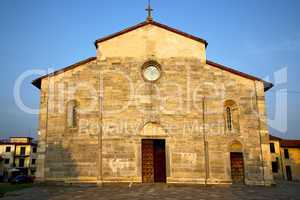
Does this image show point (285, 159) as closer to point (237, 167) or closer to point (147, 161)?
point (237, 167)

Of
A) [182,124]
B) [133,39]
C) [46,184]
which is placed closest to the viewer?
[46,184]

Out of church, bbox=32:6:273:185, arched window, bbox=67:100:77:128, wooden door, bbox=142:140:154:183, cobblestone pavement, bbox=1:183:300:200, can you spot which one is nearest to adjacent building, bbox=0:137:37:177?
church, bbox=32:6:273:185

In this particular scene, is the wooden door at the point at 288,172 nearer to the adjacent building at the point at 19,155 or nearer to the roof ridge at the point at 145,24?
the roof ridge at the point at 145,24

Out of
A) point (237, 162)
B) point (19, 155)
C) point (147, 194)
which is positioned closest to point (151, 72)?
point (237, 162)

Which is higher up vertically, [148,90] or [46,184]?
[148,90]

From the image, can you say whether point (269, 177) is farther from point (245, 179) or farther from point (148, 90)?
point (148, 90)

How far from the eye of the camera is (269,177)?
15055mm

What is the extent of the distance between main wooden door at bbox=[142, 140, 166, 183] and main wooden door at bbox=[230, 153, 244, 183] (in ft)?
12.7

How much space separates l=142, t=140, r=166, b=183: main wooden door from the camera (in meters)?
15.3

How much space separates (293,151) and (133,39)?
1344 inches

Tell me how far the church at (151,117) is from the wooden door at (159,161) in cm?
5

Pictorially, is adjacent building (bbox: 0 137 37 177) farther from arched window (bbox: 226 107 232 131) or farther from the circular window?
arched window (bbox: 226 107 232 131)

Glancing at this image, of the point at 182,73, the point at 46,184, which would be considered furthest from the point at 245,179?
the point at 46,184

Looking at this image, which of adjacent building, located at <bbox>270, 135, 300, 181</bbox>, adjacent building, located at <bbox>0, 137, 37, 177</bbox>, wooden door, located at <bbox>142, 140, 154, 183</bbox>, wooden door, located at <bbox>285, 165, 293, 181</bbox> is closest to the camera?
wooden door, located at <bbox>142, 140, 154, 183</bbox>
